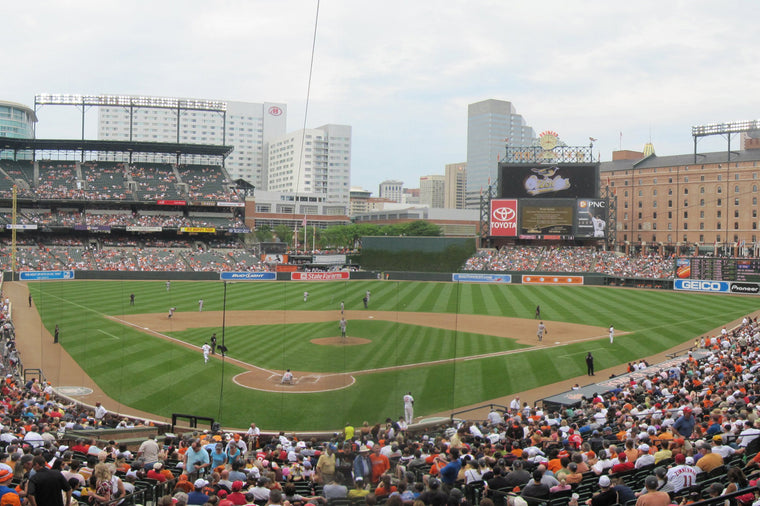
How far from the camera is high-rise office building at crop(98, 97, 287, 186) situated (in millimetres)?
177875

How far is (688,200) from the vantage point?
298 feet

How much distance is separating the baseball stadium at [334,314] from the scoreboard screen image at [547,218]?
0.56ft

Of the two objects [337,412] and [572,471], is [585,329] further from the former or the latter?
[572,471]

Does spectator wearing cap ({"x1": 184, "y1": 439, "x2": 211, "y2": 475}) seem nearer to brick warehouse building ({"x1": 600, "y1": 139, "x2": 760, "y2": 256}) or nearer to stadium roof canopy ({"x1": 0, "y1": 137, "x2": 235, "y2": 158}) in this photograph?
stadium roof canopy ({"x1": 0, "y1": 137, "x2": 235, "y2": 158})

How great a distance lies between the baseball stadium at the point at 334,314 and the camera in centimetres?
1836

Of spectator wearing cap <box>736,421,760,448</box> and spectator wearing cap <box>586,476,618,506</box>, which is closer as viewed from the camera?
spectator wearing cap <box>586,476,618,506</box>

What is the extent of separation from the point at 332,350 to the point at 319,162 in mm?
143716

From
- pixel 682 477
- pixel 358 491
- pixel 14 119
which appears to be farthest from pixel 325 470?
pixel 14 119

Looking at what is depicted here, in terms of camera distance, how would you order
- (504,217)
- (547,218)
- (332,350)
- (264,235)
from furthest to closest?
(264,235) → (504,217) → (547,218) → (332,350)

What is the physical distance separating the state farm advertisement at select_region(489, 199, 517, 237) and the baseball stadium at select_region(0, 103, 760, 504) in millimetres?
238

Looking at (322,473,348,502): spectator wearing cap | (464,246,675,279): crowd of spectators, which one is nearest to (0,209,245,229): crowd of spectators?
(464,246,675,279): crowd of spectators

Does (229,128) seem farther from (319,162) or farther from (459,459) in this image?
(459,459)

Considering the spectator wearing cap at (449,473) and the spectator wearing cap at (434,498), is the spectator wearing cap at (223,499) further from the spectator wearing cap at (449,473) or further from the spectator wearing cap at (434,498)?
the spectator wearing cap at (449,473)

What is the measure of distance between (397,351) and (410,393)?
6.35 ft
